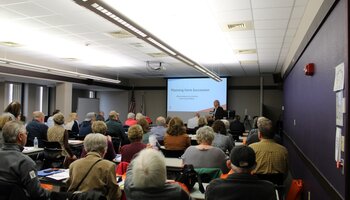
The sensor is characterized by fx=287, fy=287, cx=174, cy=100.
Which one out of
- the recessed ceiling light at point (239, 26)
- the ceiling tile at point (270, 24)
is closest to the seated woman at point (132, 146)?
the recessed ceiling light at point (239, 26)

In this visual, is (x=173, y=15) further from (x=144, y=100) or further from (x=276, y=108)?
(x=144, y=100)

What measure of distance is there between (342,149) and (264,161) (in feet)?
4.23

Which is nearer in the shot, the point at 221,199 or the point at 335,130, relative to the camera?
the point at 221,199

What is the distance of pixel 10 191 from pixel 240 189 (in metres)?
1.86

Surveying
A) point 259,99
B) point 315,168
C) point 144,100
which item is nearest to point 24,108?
point 144,100

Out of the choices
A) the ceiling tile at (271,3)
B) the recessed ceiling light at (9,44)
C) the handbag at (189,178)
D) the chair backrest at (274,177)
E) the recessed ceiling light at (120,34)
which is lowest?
the chair backrest at (274,177)

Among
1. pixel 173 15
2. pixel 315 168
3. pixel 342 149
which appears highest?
pixel 173 15

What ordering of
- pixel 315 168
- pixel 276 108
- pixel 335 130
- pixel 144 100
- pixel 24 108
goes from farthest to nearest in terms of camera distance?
pixel 144 100, pixel 276 108, pixel 24 108, pixel 315 168, pixel 335 130

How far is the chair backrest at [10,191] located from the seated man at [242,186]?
5.19 feet

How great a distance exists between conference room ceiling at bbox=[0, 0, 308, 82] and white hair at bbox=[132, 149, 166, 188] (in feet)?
8.19

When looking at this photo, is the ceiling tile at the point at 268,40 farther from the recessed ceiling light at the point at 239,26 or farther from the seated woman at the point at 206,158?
the seated woman at the point at 206,158

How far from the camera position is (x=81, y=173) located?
2551 millimetres

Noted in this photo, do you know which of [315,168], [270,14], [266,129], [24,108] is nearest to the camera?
[315,168]

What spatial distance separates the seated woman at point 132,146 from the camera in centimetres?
390
